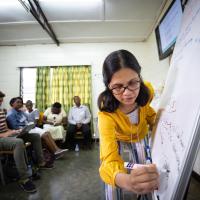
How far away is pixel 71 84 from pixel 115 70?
5167 millimetres

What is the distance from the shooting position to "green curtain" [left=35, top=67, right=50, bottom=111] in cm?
581

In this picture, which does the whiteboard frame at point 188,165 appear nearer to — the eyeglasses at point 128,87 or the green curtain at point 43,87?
the eyeglasses at point 128,87

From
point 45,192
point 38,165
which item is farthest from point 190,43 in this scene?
point 38,165

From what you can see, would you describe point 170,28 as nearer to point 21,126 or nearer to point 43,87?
point 21,126

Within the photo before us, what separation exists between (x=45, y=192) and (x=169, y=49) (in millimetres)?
2402

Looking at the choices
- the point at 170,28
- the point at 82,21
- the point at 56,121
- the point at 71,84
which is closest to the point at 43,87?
the point at 71,84

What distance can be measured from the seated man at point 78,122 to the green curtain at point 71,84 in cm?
51

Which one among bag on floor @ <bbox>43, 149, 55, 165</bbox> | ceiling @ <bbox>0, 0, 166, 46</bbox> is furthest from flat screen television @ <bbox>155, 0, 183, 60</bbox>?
bag on floor @ <bbox>43, 149, 55, 165</bbox>

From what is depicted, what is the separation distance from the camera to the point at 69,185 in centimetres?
257

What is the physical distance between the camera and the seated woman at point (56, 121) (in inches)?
180

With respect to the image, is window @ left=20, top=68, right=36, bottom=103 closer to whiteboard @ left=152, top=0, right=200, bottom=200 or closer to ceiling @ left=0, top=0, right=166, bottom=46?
ceiling @ left=0, top=0, right=166, bottom=46

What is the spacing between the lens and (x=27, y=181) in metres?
2.49

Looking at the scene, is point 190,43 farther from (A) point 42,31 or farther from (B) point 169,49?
(A) point 42,31

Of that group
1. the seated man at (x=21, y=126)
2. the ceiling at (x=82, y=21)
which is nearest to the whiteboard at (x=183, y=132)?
the seated man at (x=21, y=126)
